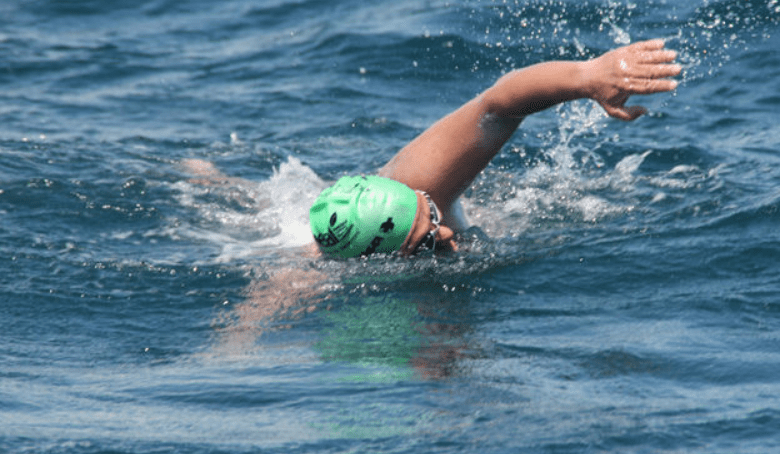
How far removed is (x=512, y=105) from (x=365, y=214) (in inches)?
45.2

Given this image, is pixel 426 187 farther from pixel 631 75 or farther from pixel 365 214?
pixel 631 75

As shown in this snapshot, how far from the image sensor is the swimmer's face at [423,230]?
18.4ft

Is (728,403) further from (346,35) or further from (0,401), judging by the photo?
Answer: (346,35)

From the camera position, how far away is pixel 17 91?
A: 1091cm

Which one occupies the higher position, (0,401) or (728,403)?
(0,401)

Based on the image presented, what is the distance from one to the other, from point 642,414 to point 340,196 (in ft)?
8.11

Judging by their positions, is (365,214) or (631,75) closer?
(631,75)

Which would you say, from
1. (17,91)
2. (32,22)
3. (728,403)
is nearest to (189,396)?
(728,403)

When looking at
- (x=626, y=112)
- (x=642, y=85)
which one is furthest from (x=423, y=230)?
(x=642, y=85)

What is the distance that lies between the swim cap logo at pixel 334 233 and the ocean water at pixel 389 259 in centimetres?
30

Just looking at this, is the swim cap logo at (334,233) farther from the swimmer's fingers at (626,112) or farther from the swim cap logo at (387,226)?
the swimmer's fingers at (626,112)

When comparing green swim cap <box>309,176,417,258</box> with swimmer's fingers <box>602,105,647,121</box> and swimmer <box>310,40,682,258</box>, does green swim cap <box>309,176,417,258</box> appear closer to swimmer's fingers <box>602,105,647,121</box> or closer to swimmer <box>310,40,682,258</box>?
swimmer <box>310,40,682,258</box>

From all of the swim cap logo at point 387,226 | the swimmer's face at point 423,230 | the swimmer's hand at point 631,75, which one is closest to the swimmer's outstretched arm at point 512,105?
the swimmer's hand at point 631,75

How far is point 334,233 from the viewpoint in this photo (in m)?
5.58
